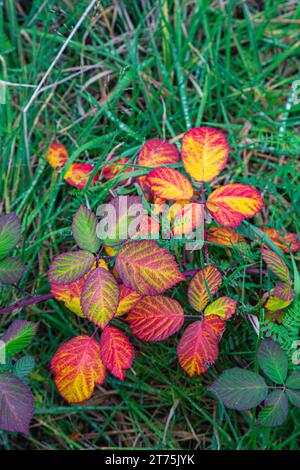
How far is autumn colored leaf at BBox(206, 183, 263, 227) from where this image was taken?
1.10 m

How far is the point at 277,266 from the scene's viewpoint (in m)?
1.12

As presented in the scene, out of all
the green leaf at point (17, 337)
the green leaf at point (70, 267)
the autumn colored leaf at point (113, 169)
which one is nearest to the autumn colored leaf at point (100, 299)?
the green leaf at point (70, 267)

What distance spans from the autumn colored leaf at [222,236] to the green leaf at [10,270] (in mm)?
454

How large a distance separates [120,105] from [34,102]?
25 centimetres

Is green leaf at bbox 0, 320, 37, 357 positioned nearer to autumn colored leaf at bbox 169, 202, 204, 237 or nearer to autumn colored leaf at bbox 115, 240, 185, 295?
autumn colored leaf at bbox 115, 240, 185, 295

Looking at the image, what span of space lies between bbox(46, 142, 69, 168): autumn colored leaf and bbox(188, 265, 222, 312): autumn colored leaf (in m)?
0.51

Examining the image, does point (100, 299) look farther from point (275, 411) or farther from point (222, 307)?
point (275, 411)

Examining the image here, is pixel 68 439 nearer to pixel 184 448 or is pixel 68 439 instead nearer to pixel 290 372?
pixel 184 448

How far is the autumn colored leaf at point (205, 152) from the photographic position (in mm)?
1135

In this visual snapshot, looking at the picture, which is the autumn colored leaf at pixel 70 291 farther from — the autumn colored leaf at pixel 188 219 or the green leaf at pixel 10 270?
the autumn colored leaf at pixel 188 219

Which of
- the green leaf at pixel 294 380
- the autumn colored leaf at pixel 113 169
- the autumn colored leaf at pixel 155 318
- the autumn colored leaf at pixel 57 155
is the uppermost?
the autumn colored leaf at pixel 57 155

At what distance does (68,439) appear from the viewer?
4.24ft

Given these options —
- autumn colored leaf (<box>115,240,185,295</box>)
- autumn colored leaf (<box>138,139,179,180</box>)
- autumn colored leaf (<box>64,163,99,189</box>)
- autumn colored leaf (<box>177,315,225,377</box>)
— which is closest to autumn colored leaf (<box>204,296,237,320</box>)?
autumn colored leaf (<box>177,315,225,377</box>)

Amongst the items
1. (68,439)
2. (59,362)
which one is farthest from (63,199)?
(68,439)
